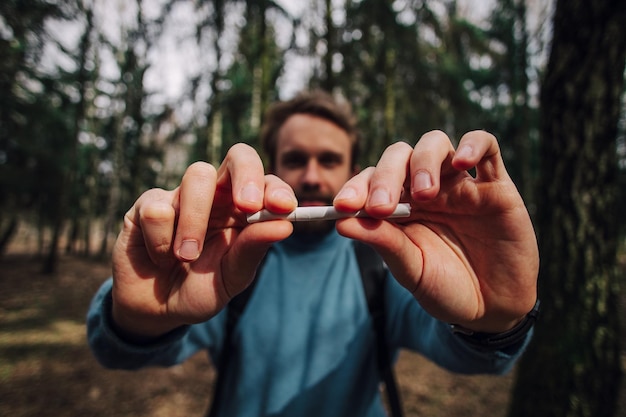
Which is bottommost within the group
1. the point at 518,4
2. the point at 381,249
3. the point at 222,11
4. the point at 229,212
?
the point at 381,249

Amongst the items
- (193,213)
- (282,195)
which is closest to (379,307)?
(282,195)

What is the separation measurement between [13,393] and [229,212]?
604 cm

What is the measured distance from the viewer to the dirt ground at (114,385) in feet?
13.9

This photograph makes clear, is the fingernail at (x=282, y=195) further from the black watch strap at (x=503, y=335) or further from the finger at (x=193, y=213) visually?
the black watch strap at (x=503, y=335)

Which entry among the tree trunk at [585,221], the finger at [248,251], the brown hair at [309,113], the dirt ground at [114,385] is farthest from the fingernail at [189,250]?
the dirt ground at [114,385]

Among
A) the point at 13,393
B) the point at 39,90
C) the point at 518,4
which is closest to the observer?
the point at 13,393

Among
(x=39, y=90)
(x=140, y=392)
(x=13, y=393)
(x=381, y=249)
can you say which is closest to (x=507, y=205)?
(x=381, y=249)

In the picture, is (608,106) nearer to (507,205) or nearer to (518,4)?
(507,205)

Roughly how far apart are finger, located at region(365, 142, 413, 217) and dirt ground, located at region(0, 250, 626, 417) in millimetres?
4367

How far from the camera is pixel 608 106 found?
2.04 meters

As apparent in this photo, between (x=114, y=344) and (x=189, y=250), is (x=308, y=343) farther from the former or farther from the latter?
(x=189, y=250)

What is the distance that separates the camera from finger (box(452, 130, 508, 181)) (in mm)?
935

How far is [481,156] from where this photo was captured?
938 mm

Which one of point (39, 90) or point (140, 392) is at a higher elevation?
point (39, 90)
